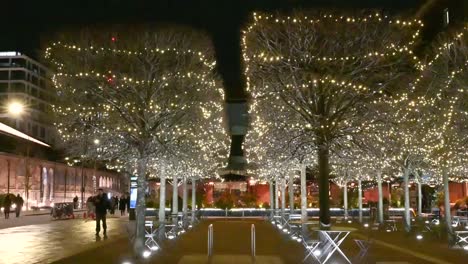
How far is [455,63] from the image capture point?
69.2ft

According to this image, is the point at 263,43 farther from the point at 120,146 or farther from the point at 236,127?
the point at 236,127

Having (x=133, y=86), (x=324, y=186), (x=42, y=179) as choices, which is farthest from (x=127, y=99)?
(x=42, y=179)

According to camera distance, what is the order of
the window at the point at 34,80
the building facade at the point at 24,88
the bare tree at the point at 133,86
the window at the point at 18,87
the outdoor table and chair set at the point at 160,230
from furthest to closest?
the window at the point at 34,80
the window at the point at 18,87
the building facade at the point at 24,88
the outdoor table and chair set at the point at 160,230
the bare tree at the point at 133,86

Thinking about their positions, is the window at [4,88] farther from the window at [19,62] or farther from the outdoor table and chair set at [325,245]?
the outdoor table and chair set at [325,245]

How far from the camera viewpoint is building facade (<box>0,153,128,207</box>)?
227 feet

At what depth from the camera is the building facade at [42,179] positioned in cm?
6931

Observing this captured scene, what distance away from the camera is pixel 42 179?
77.8 metres

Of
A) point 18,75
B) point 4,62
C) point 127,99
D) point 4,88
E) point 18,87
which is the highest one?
point 4,62

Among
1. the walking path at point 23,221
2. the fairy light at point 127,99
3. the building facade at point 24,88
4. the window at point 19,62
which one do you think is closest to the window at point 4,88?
the building facade at point 24,88

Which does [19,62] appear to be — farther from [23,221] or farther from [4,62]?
[23,221]

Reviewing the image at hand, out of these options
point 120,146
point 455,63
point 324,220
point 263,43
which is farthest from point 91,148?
point 455,63

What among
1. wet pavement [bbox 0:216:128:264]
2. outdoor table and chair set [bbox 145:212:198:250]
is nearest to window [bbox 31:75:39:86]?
outdoor table and chair set [bbox 145:212:198:250]

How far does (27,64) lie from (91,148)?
358ft

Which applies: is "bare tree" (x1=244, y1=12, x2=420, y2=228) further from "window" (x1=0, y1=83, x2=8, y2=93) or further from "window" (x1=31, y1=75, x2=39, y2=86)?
"window" (x1=31, y1=75, x2=39, y2=86)
